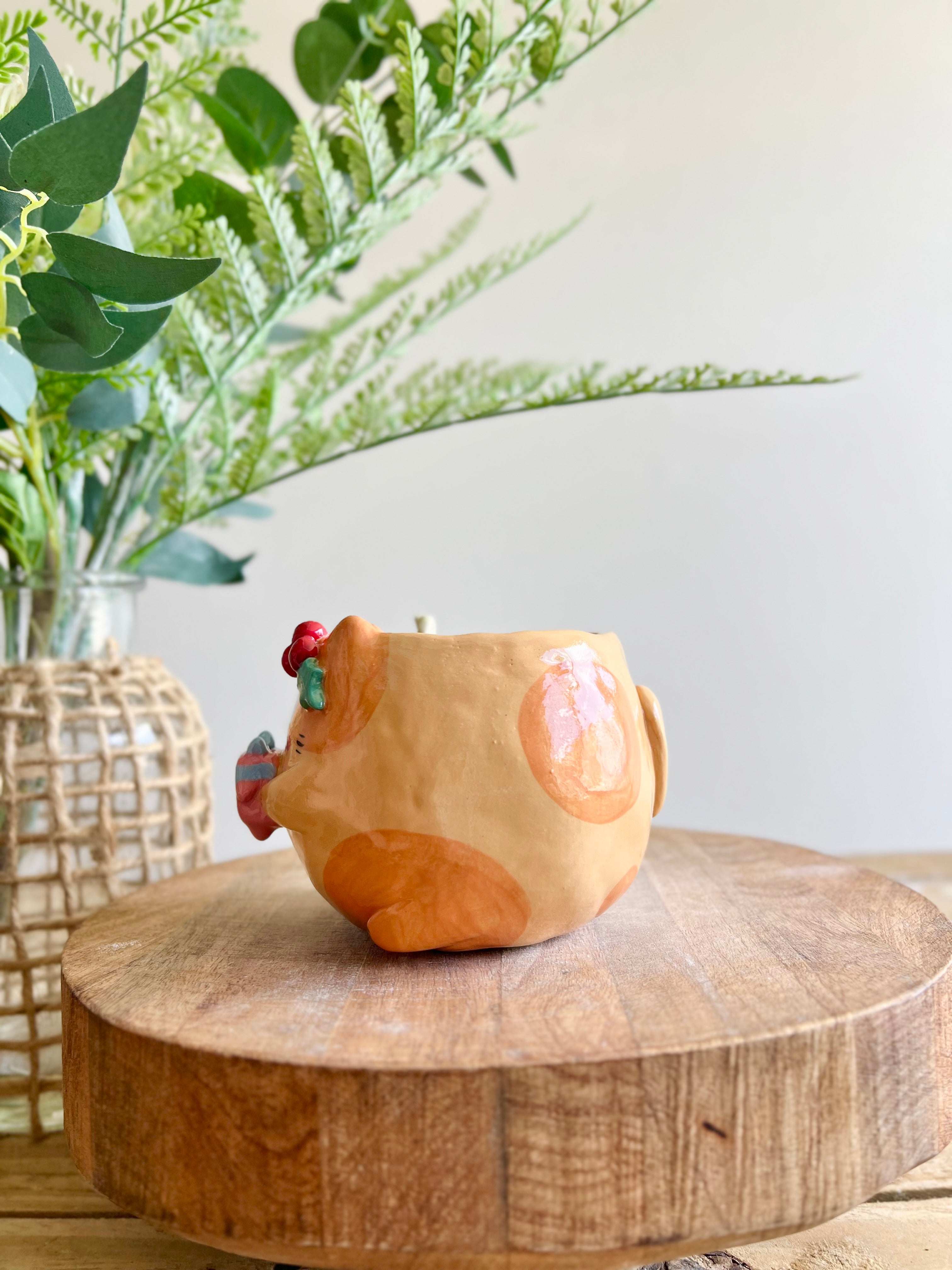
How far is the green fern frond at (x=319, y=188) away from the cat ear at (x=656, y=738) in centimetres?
32

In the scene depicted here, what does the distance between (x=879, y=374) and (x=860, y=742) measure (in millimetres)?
403

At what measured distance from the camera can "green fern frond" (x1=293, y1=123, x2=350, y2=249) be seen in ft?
1.80

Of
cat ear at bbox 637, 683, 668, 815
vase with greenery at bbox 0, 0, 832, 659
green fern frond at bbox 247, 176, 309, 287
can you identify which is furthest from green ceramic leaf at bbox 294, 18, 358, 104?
cat ear at bbox 637, 683, 668, 815

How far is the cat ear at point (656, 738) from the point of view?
1.59ft

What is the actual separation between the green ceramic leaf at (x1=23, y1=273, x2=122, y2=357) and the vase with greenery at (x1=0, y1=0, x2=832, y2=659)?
1.0 inches

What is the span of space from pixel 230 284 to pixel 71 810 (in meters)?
0.34

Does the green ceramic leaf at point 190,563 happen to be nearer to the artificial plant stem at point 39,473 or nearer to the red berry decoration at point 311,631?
the artificial plant stem at point 39,473

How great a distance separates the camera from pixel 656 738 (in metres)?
0.49

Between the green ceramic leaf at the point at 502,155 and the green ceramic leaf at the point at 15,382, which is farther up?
the green ceramic leaf at the point at 502,155

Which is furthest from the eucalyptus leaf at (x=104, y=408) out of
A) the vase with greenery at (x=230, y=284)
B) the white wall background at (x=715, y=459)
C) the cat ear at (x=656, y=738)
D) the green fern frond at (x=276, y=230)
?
the white wall background at (x=715, y=459)

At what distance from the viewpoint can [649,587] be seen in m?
1.10

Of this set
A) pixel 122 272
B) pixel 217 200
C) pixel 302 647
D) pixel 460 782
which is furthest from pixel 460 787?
pixel 217 200

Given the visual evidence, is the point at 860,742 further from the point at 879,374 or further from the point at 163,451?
the point at 163,451

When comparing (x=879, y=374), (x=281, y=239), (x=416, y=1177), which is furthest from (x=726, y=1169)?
(x=879, y=374)
